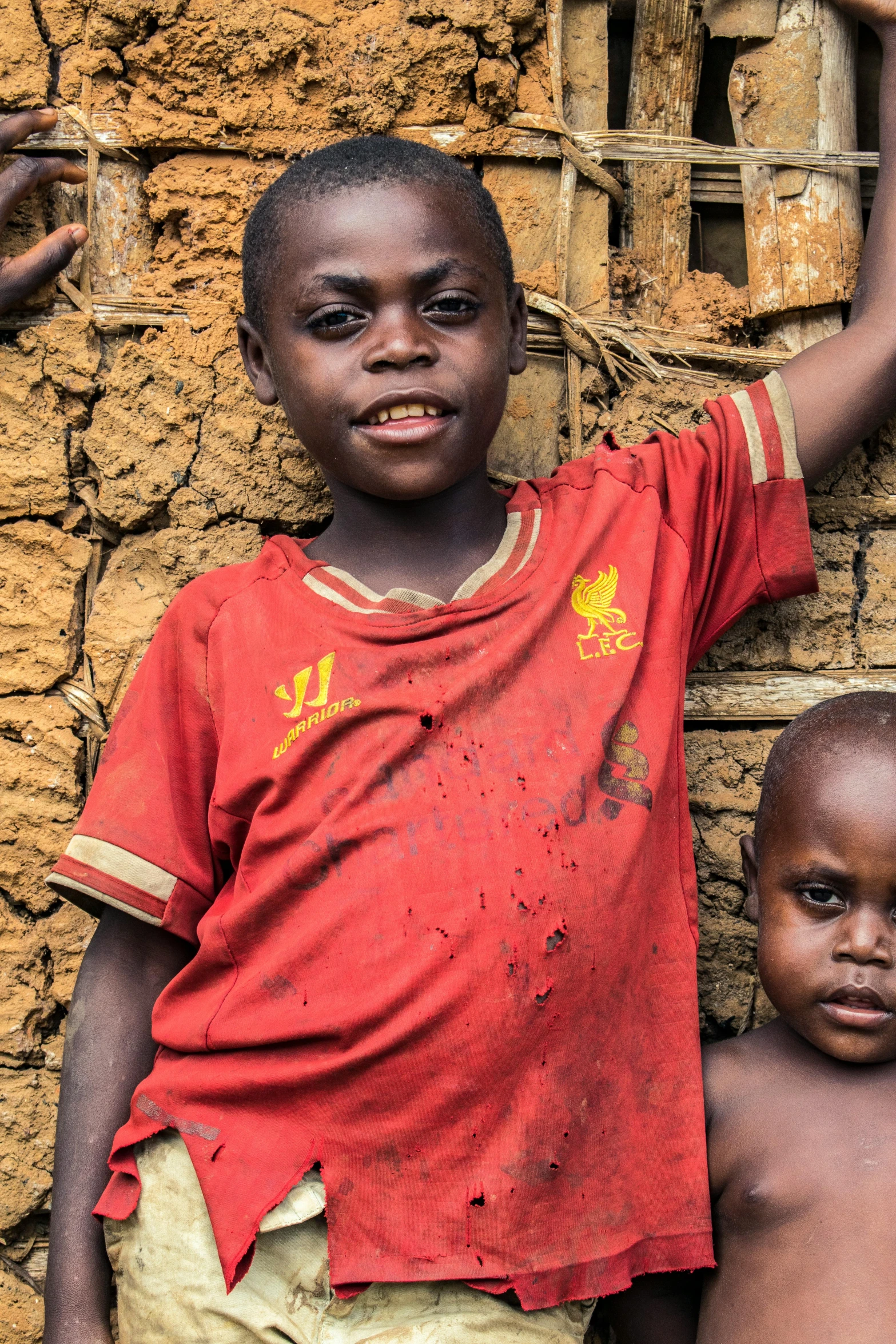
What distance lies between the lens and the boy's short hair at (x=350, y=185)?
1.74 m

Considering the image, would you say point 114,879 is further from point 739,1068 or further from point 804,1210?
point 804,1210

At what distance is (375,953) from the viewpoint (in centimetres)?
154

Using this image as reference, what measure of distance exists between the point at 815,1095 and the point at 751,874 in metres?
0.32

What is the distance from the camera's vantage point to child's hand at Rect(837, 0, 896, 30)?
1.88 meters

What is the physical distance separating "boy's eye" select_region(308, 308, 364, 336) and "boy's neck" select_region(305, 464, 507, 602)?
0.23 meters

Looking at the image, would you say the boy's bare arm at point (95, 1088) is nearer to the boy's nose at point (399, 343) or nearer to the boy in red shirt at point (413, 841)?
the boy in red shirt at point (413, 841)

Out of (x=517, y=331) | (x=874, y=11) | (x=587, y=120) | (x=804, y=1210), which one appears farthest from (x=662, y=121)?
(x=804, y=1210)

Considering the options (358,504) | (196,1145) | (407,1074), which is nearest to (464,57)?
(358,504)

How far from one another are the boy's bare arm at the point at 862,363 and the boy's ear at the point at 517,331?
0.41 m

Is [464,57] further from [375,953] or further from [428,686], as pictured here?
[375,953]

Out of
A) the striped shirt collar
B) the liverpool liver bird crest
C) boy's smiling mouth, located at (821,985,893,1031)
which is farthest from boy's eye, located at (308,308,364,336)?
boy's smiling mouth, located at (821,985,893,1031)

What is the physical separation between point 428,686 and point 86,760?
27.5 inches

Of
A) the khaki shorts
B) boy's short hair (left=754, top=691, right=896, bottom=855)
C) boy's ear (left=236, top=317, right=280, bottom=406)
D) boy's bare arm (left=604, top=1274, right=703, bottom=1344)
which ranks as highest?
boy's ear (left=236, top=317, right=280, bottom=406)

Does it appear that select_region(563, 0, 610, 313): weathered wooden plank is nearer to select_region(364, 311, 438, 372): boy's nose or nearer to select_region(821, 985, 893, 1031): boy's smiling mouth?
select_region(364, 311, 438, 372): boy's nose
